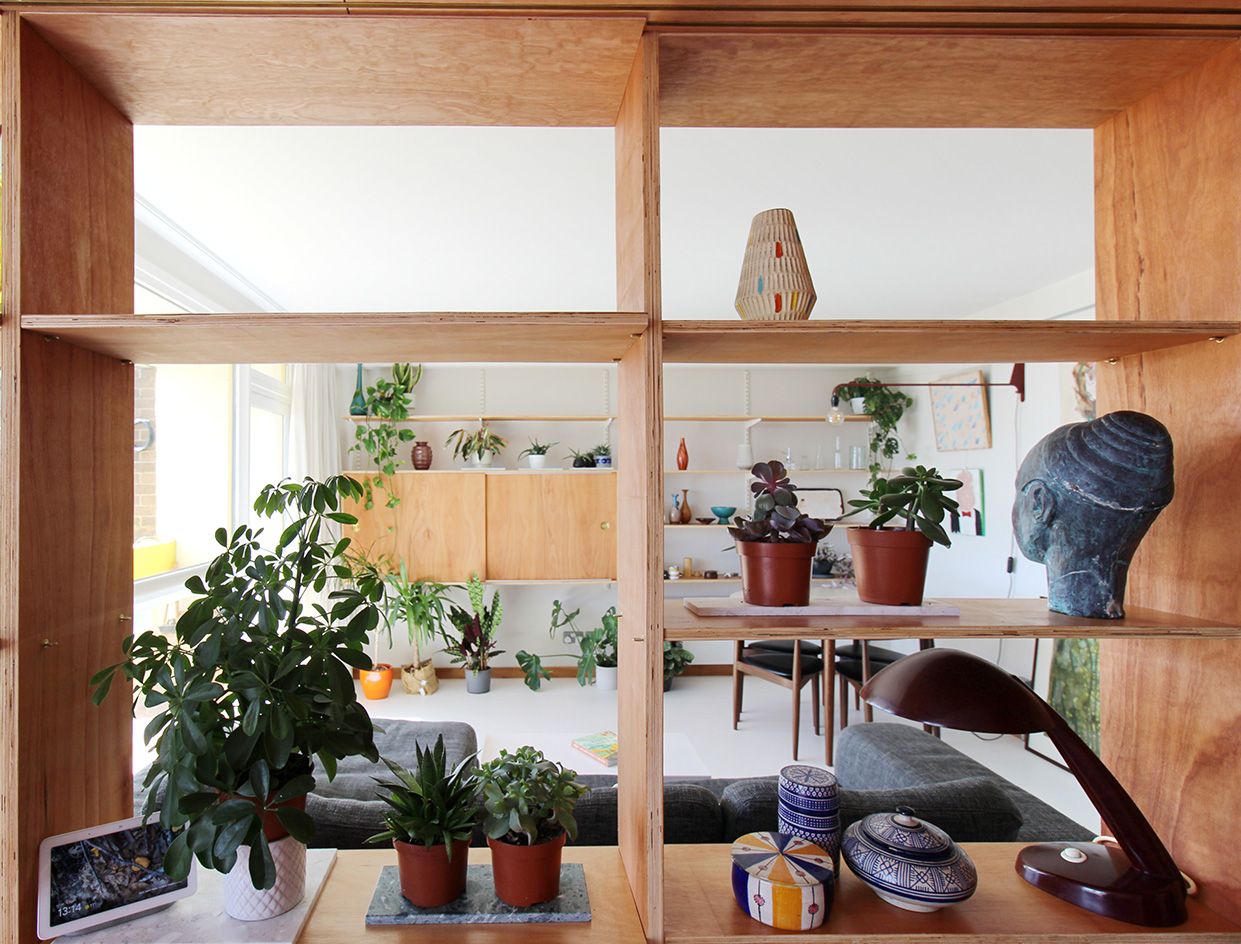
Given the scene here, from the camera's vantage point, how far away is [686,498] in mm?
6312

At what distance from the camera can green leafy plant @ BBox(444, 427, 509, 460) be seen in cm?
602

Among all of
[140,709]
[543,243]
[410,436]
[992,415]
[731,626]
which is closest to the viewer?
[731,626]

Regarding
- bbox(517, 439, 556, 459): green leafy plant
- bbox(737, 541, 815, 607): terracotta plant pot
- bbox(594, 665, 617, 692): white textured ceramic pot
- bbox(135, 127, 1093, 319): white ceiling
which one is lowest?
bbox(594, 665, 617, 692): white textured ceramic pot

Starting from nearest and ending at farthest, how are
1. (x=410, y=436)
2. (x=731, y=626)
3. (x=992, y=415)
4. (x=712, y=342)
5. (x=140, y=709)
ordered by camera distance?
1. (x=731, y=626)
2. (x=712, y=342)
3. (x=140, y=709)
4. (x=992, y=415)
5. (x=410, y=436)

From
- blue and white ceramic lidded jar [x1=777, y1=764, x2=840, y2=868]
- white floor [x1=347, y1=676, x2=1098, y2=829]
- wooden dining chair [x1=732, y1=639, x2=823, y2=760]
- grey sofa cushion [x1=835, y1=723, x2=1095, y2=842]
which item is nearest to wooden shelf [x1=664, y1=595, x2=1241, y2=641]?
blue and white ceramic lidded jar [x1=777, y1=764, x2=840, y2=868]

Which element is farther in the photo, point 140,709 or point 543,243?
point 543,243

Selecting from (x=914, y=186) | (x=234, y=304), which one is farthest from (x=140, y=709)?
(x=914, y=186)

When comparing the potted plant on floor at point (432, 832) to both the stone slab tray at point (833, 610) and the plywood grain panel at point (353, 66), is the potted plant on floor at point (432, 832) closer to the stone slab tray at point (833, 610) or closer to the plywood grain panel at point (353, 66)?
the stone slab tray at point (833, 610)

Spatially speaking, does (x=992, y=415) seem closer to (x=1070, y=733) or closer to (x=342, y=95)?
(x=1070, y=733)

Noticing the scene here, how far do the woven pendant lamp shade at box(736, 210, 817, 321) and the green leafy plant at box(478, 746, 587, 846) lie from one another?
0.71 m

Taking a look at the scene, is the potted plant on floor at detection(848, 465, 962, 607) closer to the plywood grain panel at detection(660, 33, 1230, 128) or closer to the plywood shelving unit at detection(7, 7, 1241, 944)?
→ the plywood shelving unit at detection(7, 7, 1241, 944)

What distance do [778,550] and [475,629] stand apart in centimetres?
493

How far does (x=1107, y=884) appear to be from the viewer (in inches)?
41.7

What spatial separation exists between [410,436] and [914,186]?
418 cm
